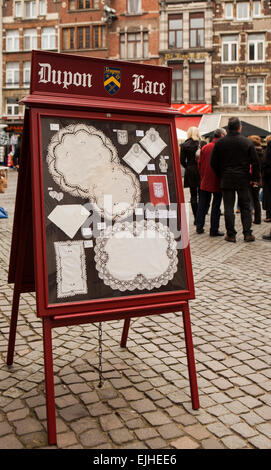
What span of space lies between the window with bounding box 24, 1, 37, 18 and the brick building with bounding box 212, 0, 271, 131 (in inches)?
568

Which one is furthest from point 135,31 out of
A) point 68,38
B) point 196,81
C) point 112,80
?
point 112,80

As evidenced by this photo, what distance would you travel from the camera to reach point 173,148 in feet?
10.0

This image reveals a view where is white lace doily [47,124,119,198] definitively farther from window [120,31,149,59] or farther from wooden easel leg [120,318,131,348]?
window [120,31,149,59]

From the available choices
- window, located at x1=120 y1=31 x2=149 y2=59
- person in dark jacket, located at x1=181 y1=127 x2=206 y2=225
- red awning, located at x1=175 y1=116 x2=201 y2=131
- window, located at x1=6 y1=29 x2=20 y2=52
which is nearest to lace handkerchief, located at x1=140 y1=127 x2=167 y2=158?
person in dark jacket, located at x1=181 y1=127 x2=206 y2=225

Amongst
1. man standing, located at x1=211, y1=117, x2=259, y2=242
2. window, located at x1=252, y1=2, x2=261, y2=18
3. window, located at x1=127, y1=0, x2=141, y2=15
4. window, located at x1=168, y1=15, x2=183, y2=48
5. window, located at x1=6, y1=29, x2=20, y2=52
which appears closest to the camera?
man standing, located at x1=211, y1=117, x2=259, y2=242

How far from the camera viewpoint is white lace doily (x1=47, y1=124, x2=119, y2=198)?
8.88ft

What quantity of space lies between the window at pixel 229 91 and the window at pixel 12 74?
1625 centimetres

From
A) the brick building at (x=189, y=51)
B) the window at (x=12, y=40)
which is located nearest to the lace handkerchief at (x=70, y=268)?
the brick building at (x=189, y=51)

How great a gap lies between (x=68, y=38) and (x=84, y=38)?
54.4 inches

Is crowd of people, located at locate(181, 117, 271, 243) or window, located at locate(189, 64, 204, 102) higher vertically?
window, located at locate(189, 64, 204, 102)

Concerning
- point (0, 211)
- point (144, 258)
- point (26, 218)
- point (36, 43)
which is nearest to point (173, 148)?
point (144, 258)

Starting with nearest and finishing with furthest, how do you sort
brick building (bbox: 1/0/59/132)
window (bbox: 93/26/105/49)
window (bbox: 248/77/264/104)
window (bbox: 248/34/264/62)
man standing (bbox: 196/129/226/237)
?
man standing (bbox: 196/129/226/237), window (bbox: 248/34/264/62), window (bbox: 248/77/264/104), window (bbox: 93/26/105/49), brick building (bbox: 1/0/59/132)

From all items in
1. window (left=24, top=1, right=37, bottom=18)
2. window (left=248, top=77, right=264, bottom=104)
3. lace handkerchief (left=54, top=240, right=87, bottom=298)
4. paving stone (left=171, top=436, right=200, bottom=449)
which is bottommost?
paving stone (left=171, top=436, right=200, bottom=449)
